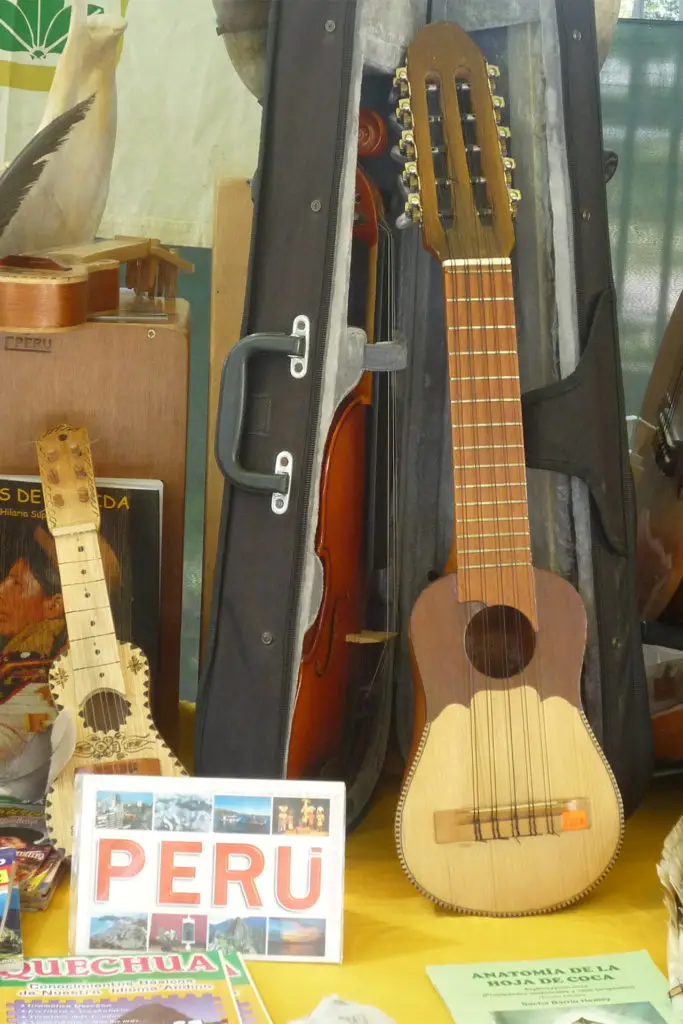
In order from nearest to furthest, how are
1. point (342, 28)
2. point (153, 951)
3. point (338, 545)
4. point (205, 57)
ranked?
point (153, 951) < point (342, 28) < point (338, 545) < point (205, 57)

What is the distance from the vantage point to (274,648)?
43.7 inches

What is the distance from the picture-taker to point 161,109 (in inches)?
73.4

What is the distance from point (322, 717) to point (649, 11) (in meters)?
1.41

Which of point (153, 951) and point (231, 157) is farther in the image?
point (231, 157)

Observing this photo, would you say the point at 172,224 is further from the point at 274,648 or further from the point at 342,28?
the point at 274,648

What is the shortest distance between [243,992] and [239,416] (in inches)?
→ 21.5

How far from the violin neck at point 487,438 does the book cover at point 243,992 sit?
0.40 meters

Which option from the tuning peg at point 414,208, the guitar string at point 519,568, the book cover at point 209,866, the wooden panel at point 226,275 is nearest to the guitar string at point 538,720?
the guitar string at point 519,568

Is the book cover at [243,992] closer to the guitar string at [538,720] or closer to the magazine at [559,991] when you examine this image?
the magazine at [559,991]

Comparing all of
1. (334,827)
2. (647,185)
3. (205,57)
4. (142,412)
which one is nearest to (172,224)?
(205,57)

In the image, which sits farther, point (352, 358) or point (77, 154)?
point (77, 154)

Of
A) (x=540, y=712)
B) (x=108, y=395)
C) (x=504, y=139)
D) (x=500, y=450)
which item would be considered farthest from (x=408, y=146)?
(x=540, y=712)

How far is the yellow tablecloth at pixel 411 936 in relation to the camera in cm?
90

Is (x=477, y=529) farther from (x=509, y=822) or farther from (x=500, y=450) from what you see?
(x=509, y=822)
